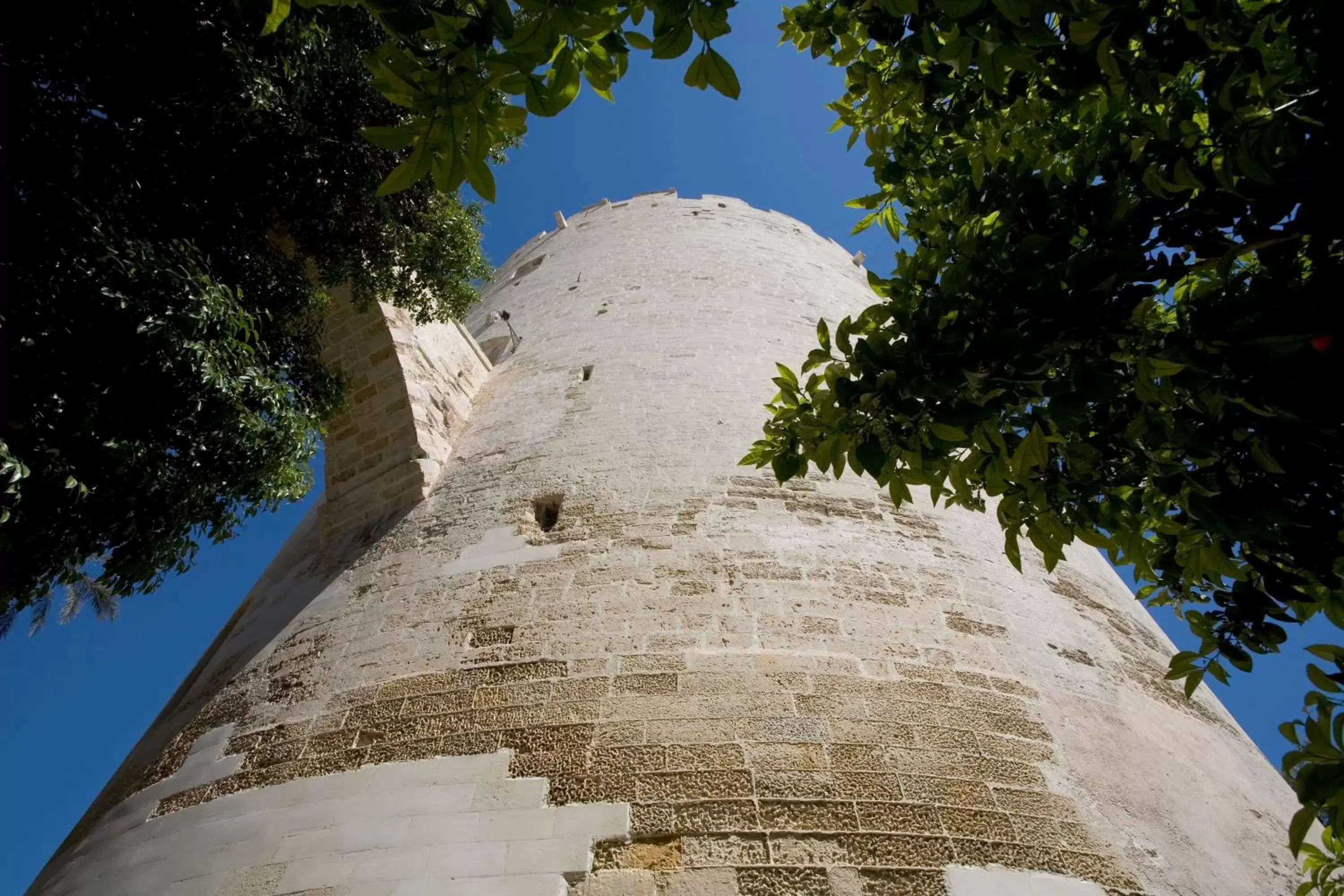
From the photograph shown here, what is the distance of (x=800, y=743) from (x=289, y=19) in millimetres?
4154

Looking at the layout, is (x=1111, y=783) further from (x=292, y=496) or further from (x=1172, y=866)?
(x=292, y=496)

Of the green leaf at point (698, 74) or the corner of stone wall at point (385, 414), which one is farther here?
the corner of stone wall at point (385, 414)

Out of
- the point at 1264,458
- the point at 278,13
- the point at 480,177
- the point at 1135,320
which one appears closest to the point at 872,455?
the point at 1135,320

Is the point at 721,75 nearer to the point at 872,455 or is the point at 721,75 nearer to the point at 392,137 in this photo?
the point at 392,137

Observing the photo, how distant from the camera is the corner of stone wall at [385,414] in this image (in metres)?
5.02

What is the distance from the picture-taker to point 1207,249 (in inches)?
62.8

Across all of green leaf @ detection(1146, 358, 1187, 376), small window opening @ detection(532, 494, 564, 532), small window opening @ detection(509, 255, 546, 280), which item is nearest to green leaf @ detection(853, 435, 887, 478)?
green leaf @ detection(1146, 358, 1187, 376)

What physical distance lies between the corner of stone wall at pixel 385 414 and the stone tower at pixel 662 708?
34mm

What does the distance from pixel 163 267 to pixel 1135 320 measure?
367 cm

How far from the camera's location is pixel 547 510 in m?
4.34

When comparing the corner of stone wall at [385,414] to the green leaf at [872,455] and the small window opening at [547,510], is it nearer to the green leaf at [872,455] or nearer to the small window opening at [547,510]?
the small window opening at [547,510]

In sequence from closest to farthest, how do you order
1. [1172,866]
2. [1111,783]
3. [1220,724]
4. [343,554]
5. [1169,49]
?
[1169,49] < [1172,866] < [1111,783] < [1220,724] < [343,554]

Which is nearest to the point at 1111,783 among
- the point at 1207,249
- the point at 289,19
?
the point at 1207,249

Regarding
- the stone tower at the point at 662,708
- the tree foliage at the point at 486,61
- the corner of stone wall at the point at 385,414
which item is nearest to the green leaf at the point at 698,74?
the tree foliage at the point at 486,61
